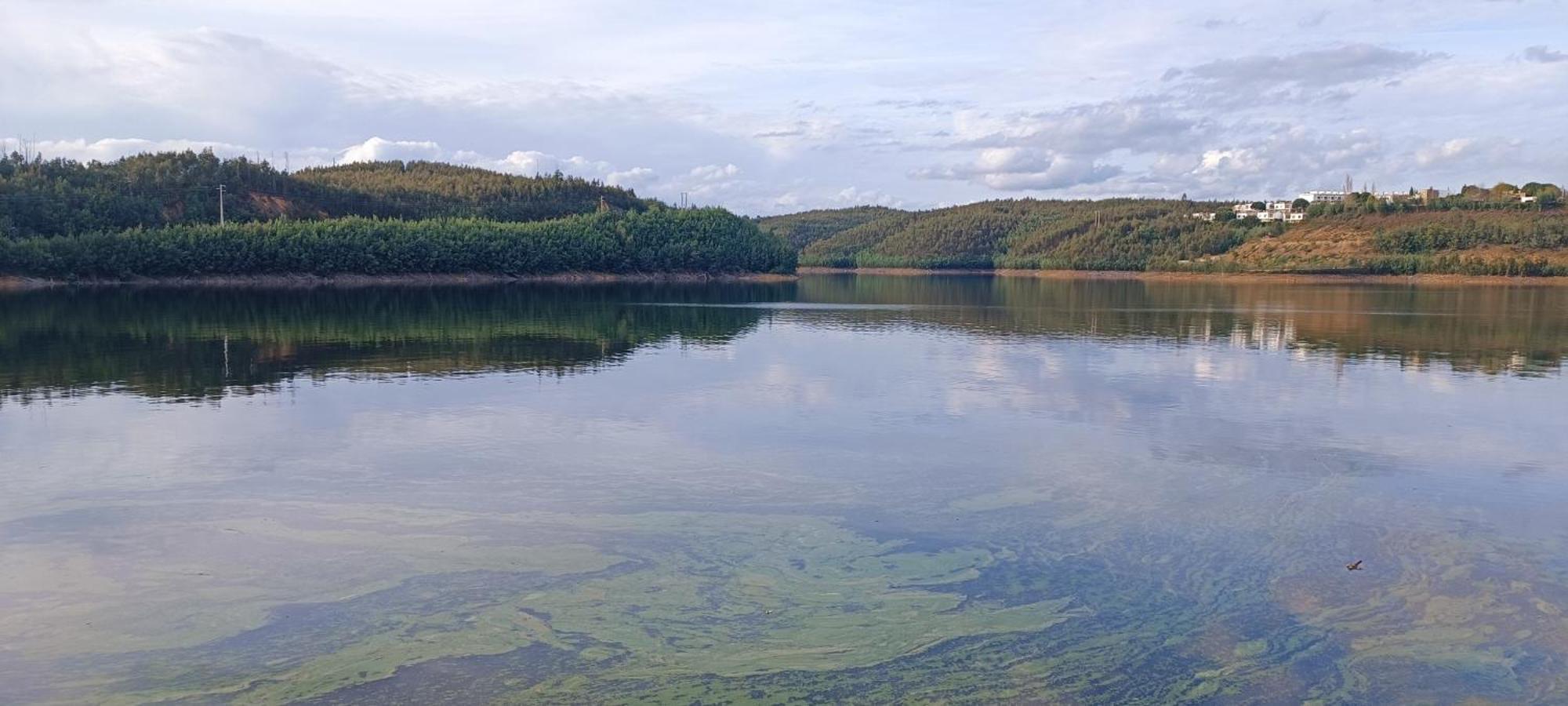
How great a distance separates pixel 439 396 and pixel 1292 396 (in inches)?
906

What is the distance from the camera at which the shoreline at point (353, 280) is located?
280 ft

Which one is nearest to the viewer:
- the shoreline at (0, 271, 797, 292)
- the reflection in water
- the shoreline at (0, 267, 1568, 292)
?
the reflection in water

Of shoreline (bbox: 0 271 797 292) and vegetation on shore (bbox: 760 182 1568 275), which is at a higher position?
vegetation on shore (bbox: 760 182 1568 275)

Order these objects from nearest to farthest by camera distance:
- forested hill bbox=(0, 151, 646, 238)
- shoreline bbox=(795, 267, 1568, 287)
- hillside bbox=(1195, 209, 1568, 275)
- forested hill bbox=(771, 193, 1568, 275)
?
1. forested hill bbox=(0, 151, 646, 238)
2. shoreline bbox=(795, 267, 1568, 287)
3. hillside bbox=(1195, 209, 1568, 275)
4. forested hill bbox=(771, 193, 1568, 275)

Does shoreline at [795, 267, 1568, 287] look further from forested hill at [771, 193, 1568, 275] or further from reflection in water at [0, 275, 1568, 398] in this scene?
reflection in water at [0, 275, 1568, 398]

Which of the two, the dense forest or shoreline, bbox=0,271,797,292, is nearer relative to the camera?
shoreline, bbox=0,271,797,292

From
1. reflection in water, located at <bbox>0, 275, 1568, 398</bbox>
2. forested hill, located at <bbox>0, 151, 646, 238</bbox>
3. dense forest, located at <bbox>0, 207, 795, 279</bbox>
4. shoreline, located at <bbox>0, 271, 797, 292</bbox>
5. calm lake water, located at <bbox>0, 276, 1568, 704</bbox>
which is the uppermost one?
forested hill, located at <bbox>0, 151, 646, 238</bbox>

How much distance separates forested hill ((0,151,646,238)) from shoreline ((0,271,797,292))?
267 inches

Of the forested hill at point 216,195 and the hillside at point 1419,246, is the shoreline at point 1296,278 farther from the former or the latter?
the forested hill at point 216,195

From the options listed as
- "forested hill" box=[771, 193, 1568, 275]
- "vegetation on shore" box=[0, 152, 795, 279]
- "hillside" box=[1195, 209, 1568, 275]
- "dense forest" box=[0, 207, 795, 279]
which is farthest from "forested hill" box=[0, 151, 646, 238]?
"hillside" box=[1195, 209, 1568, 275]

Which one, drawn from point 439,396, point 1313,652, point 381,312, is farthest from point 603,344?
point 1313,652

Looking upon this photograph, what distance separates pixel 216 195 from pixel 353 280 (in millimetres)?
43816

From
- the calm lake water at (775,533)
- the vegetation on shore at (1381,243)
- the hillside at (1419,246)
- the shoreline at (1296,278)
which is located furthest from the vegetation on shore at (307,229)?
the hillside at (1419,246)

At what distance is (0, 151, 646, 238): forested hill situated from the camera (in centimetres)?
9900
